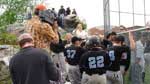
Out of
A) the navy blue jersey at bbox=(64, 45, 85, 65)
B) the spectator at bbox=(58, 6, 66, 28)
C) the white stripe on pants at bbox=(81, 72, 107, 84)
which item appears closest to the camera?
the white stripe on pants at bbox=(81, 72, 107, 84)

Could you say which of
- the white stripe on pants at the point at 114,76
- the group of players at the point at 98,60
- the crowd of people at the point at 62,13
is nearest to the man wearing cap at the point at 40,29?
the group of players at the point at 98,60

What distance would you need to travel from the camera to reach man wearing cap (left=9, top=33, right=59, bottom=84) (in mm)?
8844

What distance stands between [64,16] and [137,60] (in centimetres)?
1576

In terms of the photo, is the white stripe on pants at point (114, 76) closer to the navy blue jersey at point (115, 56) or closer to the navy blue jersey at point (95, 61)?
the navy blue jersey at point (115, 56)

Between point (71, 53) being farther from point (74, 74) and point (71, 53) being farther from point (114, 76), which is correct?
point (114, 76)

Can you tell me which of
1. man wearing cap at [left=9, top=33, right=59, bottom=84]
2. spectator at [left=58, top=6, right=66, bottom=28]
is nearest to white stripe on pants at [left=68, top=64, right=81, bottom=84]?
man wearing cap at [left=9, top=33, right=59, bottom=84]

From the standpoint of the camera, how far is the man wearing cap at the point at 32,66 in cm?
884

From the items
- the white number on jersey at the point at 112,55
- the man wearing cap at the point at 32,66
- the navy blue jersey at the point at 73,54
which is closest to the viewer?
the man wearing cap at the point at 32,66

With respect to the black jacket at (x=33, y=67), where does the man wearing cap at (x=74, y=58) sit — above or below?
below

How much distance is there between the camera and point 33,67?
8.91 m

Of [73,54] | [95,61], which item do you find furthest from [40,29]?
[73,54]

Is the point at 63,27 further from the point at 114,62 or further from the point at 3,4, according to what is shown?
the point at 114,62

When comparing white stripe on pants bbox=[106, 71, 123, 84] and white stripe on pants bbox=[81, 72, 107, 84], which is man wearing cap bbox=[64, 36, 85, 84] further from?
white stripe on pants bbox=[81, 72, 107, 84]

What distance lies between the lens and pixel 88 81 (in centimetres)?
1205
